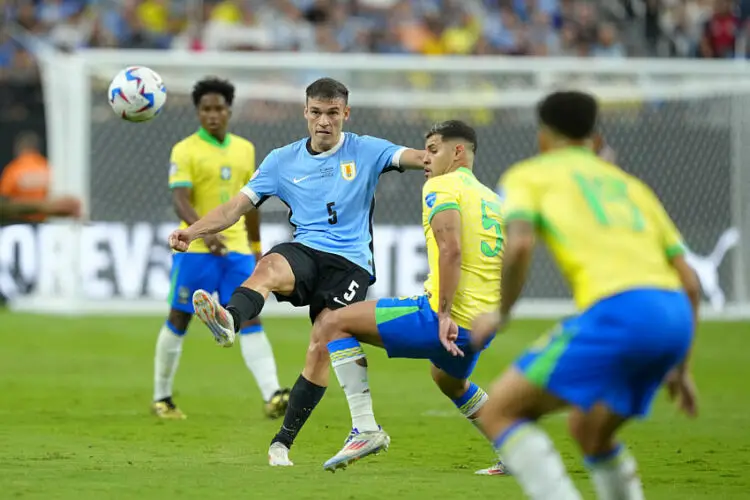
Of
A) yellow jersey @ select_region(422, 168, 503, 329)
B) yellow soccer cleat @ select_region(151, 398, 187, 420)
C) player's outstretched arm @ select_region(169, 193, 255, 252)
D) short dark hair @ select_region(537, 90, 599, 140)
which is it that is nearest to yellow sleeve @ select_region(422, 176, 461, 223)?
yellow jersey @ select_region(422, 168, 503, 329)

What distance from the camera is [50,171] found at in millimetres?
19562

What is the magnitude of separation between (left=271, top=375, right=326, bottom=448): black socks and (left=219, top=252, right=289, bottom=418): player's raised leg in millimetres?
2542

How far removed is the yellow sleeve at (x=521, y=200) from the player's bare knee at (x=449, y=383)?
2661 mm

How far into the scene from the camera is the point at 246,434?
946 cm

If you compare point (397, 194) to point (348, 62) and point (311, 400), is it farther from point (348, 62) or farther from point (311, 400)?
point (311, 400)

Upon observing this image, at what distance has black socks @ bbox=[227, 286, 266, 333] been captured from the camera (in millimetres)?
7652

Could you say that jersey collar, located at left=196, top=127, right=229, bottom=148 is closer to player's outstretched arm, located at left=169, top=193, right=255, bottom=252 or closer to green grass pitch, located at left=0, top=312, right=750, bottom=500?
green grass pitch, located at left=0, top=312, right=750, bottom=500

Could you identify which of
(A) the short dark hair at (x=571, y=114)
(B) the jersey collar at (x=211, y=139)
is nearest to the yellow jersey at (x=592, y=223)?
(A) the short dark hair at (x=571, y=114)

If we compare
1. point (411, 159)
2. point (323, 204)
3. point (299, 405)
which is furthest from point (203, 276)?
point (299, 405)

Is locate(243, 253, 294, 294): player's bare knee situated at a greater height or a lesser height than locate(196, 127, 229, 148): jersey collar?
lesser

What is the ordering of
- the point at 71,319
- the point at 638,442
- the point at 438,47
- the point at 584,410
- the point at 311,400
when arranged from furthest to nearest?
1. the point at 438,47
2. the point at 71,319
3. the point at 638,442
4. the point at 311,400
5. the point at 584,410

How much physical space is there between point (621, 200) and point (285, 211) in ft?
→ 46.1

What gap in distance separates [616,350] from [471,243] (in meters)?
2.49

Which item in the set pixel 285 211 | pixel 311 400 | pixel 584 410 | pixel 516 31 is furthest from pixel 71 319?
pixel 584 410
